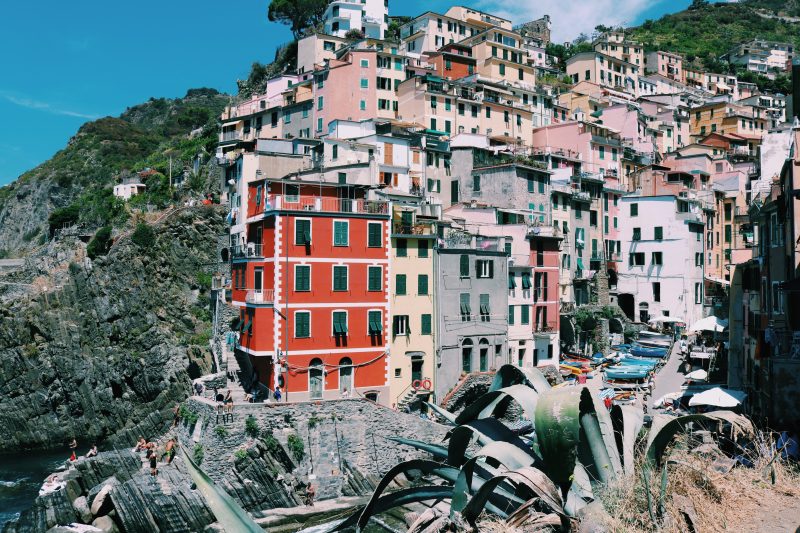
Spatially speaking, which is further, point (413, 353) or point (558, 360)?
point (558, 360)

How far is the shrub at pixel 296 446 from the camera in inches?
1313

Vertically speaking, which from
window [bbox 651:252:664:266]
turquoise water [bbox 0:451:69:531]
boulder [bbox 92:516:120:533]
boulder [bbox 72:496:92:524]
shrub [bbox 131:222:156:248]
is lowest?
turquoise water [bbox 0:451:69:531]

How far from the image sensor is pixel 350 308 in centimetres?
3856

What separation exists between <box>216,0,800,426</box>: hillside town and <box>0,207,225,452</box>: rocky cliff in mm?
6944

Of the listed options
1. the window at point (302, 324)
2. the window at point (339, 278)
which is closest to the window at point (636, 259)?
the window at point (339, 278)

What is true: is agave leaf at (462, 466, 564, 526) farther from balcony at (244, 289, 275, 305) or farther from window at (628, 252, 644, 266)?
window at (628, 252, 644, 266)

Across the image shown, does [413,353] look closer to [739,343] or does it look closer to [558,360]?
[558,360]

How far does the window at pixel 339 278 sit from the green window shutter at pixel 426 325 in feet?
18.7

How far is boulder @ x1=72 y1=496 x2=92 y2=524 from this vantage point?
32781 mm

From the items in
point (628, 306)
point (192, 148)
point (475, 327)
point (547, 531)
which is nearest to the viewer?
point (547, 531)

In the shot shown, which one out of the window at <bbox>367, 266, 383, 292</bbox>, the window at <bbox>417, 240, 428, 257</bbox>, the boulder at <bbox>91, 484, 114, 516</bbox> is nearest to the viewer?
the boulder at <bbox>91, 484, 114, 516</bbox>

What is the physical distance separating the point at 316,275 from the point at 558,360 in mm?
20675

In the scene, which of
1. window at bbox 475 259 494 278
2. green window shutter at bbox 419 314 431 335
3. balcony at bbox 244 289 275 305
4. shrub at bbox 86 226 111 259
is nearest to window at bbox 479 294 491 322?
window at bbox 475 259 494 278

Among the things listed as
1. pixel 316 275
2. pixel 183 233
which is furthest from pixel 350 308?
pixel 183 233
